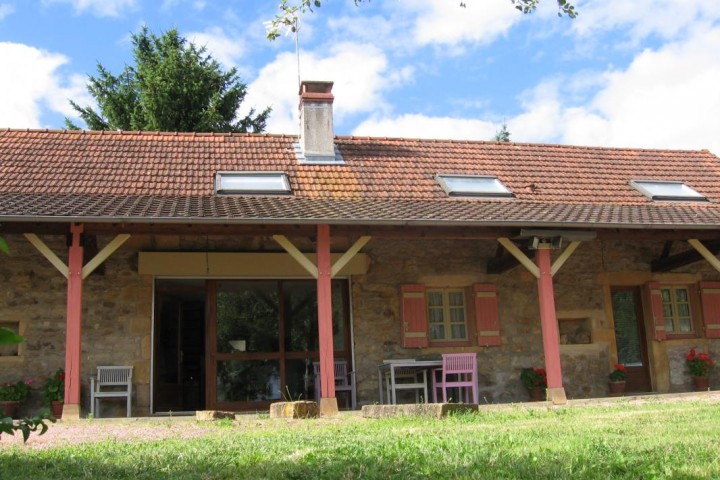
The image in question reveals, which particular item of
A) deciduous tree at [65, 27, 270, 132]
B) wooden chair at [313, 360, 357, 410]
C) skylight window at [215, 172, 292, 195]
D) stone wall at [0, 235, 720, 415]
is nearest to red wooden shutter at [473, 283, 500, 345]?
stone wall at [0, 235, 720, 415]

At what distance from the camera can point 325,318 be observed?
8.82 m

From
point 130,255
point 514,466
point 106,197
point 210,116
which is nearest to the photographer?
point 514,466

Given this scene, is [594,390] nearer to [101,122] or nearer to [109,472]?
[109,472]

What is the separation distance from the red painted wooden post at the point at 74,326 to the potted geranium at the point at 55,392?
1.18 metres

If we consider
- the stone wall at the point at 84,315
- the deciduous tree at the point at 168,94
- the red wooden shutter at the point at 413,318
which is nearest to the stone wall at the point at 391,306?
the stone wall at the point at 84,315

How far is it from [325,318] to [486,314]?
303cm

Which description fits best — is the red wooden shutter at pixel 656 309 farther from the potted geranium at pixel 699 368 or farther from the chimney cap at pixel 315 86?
the chimney cap at pixel 315 86

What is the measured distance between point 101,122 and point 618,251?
14525mm

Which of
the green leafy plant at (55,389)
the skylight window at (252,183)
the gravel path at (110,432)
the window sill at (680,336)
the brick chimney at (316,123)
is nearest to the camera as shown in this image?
the gravel path at (110,432)

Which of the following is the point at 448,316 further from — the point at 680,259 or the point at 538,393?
the point at 680,259

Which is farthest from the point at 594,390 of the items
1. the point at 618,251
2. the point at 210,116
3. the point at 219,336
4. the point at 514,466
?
the point at 210,116

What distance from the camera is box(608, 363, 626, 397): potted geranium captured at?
11086mm

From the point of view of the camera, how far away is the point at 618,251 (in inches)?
462

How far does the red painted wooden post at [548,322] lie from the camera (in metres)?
9.25
